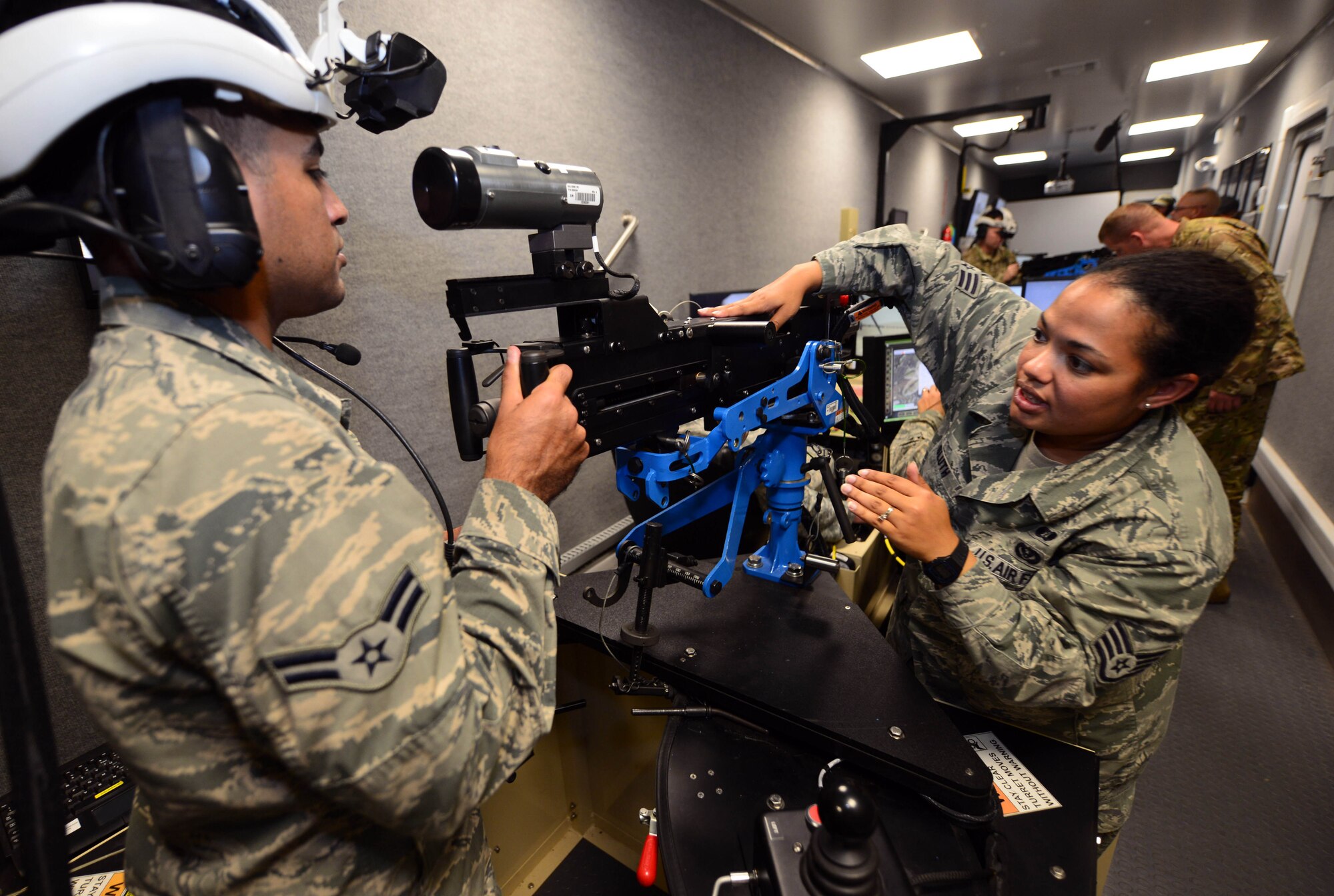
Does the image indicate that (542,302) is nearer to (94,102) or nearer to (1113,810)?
(94,102)

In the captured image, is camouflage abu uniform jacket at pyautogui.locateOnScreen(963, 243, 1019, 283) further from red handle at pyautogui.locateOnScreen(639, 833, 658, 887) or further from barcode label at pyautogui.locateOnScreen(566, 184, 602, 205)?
red handle at pyautogui.locateOnScreen(639, 833, 658, 887)

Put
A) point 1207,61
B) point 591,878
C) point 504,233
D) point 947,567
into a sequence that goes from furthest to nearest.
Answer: point 1207,61
point 504,233
point 591,878
point 947,567

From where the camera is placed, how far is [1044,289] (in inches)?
131

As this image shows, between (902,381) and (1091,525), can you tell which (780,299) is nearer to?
(1091,525)

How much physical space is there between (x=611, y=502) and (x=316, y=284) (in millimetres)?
1815

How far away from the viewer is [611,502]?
2.38 metres

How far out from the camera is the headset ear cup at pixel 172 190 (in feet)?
1.48

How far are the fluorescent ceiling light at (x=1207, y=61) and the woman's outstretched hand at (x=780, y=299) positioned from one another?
4.96m

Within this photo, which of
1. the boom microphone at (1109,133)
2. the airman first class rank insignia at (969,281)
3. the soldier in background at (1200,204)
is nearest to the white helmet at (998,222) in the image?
the boom microphone at (1109,133)

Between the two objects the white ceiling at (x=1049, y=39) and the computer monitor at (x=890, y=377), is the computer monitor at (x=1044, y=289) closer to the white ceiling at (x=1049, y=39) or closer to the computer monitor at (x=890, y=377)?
the white ceiling at (x=1049, y=39)

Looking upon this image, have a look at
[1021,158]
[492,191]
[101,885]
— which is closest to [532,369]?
[492,191]

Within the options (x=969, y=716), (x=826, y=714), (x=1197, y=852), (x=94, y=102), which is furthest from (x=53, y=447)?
(x=1197, y=852)

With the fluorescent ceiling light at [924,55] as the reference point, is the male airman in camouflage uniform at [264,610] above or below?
below

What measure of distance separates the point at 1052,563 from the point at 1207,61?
18.3ft
